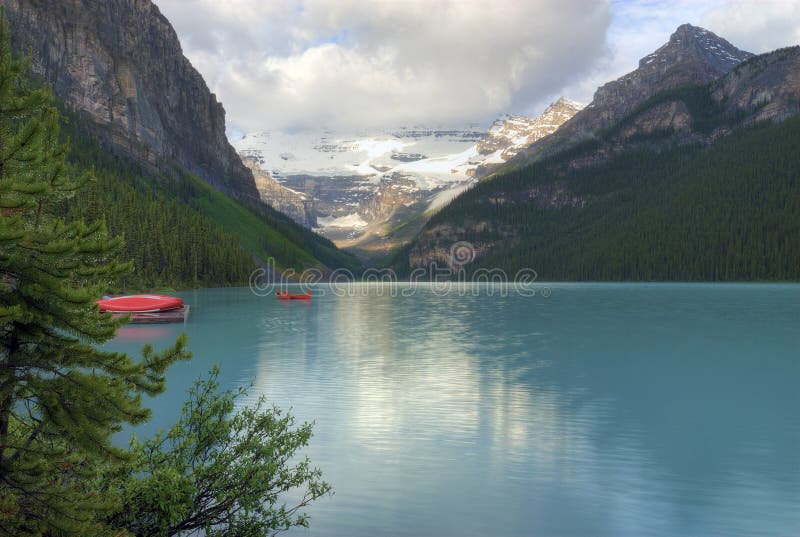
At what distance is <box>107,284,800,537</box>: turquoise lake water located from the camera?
17438 millimetres

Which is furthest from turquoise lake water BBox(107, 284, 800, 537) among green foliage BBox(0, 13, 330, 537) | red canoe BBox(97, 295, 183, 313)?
red canoe BBox(97, 295, 183, 313)

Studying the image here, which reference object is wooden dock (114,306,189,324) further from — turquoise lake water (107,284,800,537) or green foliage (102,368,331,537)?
green foliage (102,368,331,537)

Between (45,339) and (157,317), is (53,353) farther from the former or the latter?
(157,317)

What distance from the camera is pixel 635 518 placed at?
17281 mm

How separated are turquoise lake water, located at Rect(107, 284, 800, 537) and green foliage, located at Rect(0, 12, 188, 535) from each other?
8.02m

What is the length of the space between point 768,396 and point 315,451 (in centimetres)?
2686

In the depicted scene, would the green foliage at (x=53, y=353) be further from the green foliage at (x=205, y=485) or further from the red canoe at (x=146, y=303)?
the red canoe at (x=146, y=303)

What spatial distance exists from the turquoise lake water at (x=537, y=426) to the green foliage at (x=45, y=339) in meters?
8.02

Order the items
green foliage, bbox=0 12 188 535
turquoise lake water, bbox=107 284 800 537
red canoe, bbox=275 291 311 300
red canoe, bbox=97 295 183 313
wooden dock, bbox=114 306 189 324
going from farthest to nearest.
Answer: red canoe, bbox=275 291 311 300 → wooden dock, bbox=114 306 189 324 → red canoe, bbox=97 295 183 313 → turquoise lake water, bbox=107 284 800 537 → green foliage, bbox=0 12 188 535

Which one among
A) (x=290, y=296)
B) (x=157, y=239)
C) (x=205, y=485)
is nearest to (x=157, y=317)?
(x=290, y=296)

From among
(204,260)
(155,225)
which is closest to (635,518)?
(155,225)

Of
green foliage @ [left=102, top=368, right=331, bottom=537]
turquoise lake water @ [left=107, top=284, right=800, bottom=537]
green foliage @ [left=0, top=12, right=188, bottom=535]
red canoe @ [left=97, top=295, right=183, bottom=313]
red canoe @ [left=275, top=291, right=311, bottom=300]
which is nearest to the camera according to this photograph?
green foliage @ [left=0, top=12, right=188, bottom=535]

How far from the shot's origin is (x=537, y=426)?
27.3 meters

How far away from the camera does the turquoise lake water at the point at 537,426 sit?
1744cm
